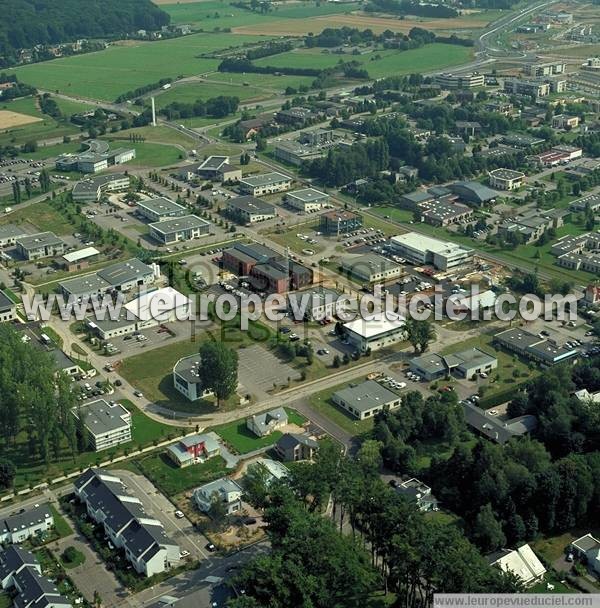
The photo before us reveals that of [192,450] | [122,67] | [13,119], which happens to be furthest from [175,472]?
[122,67]

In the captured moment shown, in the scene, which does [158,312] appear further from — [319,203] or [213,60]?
[213,60]

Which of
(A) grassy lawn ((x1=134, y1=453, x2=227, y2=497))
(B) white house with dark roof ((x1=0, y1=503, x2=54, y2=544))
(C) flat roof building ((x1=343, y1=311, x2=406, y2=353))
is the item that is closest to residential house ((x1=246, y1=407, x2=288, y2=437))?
(A) grassy lawn ((x1=134, y1=453, x2=227, y2=497))

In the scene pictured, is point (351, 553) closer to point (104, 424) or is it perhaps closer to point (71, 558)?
point (71, 558)

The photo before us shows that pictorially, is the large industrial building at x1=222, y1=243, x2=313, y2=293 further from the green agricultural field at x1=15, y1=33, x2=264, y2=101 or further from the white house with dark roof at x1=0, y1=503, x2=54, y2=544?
the green agricultural field at x1=15, y1=33, x2=264, y2=101

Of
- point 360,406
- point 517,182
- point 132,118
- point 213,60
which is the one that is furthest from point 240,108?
point 360,406

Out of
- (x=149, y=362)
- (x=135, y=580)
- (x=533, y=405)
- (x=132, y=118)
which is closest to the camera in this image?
(x=135, y=580)

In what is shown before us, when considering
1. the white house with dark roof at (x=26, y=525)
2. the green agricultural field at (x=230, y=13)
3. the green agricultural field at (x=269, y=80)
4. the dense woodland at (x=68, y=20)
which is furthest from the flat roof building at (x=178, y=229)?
the green agricultural field at (x=230, y=13)

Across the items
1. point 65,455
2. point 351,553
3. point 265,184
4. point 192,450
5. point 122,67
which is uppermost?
point 122,67
